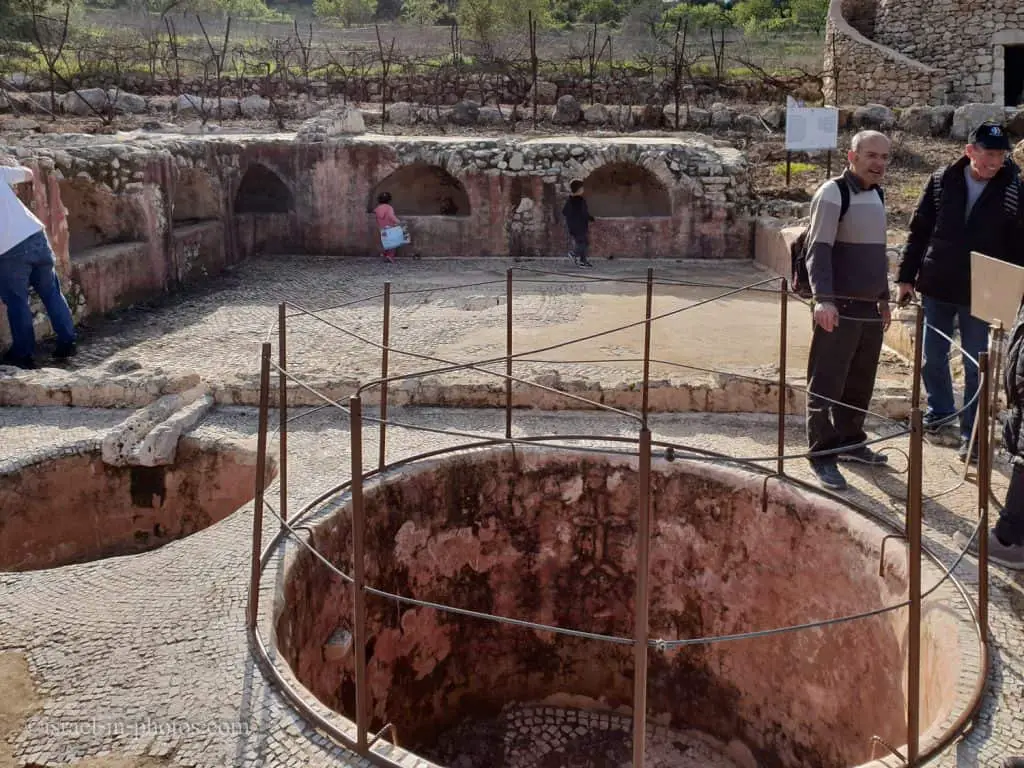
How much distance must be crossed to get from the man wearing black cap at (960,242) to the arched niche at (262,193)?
11930 mm

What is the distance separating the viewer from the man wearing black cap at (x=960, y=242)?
19.1 ft

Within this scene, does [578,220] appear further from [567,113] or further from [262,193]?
[567,113]

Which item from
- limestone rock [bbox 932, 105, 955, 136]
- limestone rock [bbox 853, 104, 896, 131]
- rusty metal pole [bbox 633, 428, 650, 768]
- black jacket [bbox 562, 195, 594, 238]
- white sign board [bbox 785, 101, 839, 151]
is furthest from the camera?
limestone rock [bbox 853, 104, 896, 131]

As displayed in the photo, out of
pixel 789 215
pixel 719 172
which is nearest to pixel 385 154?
pixel 719 172

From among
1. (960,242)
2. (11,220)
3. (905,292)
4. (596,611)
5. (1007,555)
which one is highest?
(11,220)

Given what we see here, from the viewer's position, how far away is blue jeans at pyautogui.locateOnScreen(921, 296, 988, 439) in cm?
616

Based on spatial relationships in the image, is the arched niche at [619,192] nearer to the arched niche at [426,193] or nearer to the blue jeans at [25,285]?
the arched niche at [426,193]

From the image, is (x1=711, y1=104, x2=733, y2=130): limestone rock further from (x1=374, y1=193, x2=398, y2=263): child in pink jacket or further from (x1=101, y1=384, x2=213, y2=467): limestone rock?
(x1=101, y1=384, x2=213, y2=467): limestone rock

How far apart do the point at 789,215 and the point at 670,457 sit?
32.9 feet

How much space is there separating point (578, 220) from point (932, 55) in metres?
15.2

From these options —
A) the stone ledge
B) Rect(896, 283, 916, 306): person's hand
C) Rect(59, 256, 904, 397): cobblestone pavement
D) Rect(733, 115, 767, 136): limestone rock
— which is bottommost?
the stone ledge

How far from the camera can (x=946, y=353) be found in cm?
632

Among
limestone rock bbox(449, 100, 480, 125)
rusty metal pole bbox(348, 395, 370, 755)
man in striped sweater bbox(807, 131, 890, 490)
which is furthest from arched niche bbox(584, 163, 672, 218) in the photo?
rusty metal pole bbox(348, 395, 370, 755)

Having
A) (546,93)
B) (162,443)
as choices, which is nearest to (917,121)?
(546,93)
